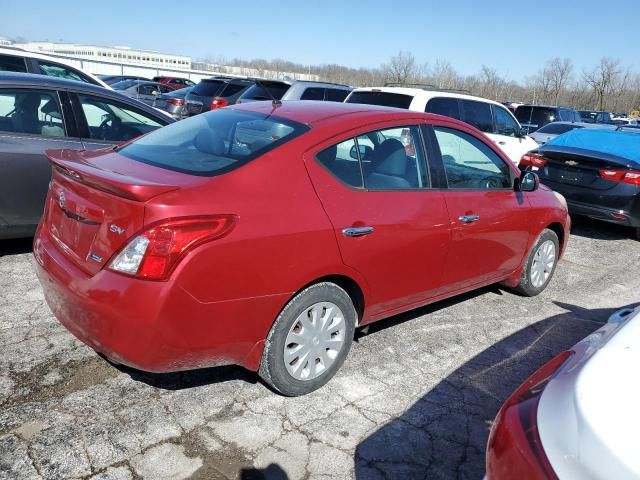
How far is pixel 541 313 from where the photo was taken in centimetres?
485

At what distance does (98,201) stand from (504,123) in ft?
29.3

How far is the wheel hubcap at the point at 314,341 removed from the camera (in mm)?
3072

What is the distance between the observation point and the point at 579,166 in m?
7.39

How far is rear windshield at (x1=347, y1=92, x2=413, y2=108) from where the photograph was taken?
8.12 m

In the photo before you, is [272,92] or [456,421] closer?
[456,421]

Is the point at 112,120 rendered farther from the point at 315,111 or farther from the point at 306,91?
the point at 306,91

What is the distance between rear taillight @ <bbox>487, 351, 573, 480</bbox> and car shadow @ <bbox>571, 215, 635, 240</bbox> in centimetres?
687

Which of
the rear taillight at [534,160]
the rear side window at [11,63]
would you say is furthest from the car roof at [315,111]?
the rear side window at [11,63]

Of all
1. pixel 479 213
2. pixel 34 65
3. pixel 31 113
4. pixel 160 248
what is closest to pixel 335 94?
pixel 34 65

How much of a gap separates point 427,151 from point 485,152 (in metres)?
0.85

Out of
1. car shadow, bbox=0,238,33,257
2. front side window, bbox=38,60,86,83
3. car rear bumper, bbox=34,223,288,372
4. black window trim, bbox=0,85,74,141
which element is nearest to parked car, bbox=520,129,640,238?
car rear bumper, bbox=34,223,288,372

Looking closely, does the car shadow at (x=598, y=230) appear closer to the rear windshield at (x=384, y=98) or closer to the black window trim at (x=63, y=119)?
the rear windshield at (x=384, y=98)

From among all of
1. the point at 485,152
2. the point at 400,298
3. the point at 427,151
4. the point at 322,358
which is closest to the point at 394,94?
the point at 485,152

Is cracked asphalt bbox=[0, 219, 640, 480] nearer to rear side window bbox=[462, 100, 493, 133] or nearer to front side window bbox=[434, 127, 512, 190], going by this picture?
front side window bbox=[434, 127, 512, 190]
